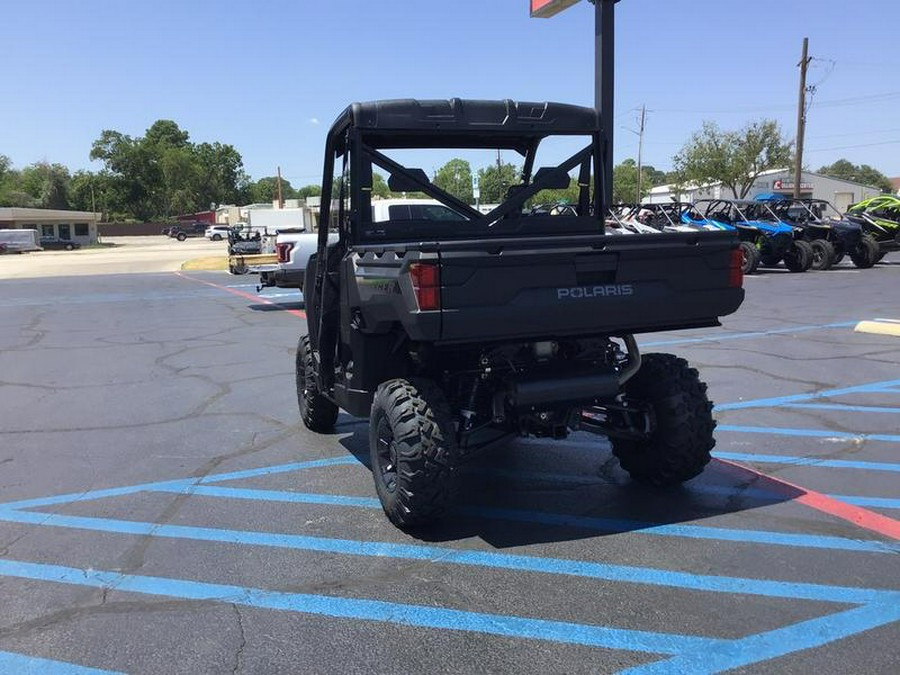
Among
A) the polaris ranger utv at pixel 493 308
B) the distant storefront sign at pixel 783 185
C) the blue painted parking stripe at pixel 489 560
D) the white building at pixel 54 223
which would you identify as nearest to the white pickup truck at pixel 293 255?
the polaris ranger utv at pixel 493 308

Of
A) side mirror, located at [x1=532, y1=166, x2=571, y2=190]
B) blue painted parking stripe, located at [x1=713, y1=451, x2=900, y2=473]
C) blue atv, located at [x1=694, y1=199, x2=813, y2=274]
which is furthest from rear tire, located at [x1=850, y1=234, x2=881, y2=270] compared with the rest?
side mirror, located at [x1=532, y1=166, x2=571, y2=190]

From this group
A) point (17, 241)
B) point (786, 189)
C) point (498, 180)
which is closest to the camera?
point (498, 180)

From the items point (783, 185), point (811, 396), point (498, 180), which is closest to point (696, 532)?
point (498, 180)

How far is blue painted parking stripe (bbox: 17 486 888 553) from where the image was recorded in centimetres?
392

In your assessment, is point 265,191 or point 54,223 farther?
point 265,191

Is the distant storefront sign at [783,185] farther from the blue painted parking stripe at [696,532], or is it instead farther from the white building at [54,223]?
the white building at [54,223]

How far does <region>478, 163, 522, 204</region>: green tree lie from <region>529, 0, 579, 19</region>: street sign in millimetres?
17315

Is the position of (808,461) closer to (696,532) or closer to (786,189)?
(696,532)

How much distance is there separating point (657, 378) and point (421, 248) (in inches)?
76.6

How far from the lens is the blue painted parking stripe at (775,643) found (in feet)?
9.31

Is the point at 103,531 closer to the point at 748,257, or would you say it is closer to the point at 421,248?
the point at 421,248

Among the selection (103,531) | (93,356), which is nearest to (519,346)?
(103,531)

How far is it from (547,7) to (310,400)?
18586 mm

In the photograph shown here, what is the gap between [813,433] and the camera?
19.7ft
